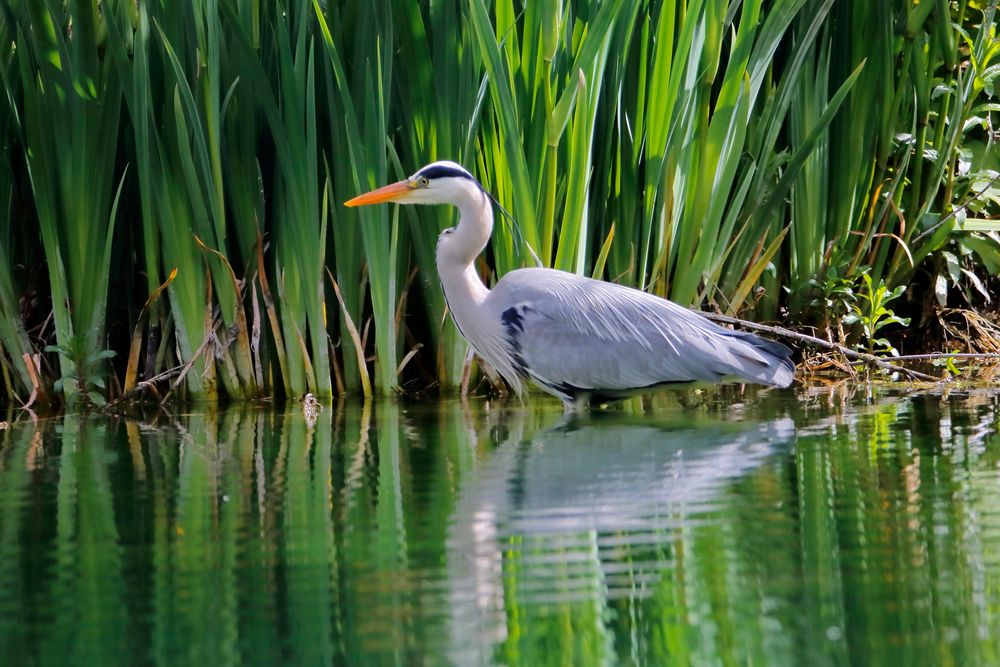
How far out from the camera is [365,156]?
606 cm

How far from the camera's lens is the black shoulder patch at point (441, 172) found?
5766 mm

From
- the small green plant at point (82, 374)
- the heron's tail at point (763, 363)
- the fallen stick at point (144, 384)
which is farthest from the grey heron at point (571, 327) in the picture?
the small green plant at point (82, 374)

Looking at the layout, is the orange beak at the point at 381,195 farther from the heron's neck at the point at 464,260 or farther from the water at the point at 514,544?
the water at the point at 514,544

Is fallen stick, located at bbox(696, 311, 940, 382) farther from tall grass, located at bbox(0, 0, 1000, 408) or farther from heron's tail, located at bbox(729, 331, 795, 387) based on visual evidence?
heron's tail, located at bbox(729, 331, 795, 387)

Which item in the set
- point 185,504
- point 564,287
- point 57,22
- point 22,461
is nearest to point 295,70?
point 57,22

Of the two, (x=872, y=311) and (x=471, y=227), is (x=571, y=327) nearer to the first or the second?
(x=471, y=227)

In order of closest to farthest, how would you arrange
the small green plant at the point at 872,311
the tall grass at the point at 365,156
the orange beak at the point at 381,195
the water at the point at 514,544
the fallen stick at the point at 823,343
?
the water at the point at 514,544, the orange beak at the point at 381,195, the tall grass at the point at 365,156, the fallen stick at the point at 823,343, the small green plant at the point at 872,311

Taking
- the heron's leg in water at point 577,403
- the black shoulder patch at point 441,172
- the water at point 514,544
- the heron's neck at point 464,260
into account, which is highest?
the black shoulder patch at point 441,172

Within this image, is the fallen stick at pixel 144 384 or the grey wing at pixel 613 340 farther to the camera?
the fallen stick at pixel 144 384

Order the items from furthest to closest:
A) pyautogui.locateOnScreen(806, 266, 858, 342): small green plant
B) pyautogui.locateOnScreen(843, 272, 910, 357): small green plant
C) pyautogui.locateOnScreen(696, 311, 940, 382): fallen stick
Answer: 1. pyautogui.locateOnScreen(806, 266, 858, 342): small green plant
2. pyautogui.locateOnScreen(843, 272, 910, 357): small green plant
3. pyautogui.locateOnScreen(696, 311, 940, 382): fallen stick

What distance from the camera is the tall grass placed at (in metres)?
5.91

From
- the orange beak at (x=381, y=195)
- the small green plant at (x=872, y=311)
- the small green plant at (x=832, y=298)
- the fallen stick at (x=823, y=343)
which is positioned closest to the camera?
the orange beak at (x=381, y=195)

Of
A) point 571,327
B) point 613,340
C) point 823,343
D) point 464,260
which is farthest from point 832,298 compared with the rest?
point 464,260

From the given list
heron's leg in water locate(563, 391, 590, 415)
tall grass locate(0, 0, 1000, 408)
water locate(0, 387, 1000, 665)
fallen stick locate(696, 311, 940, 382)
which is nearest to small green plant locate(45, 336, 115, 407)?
tall grass locate(0, 0, 1000, 408)
